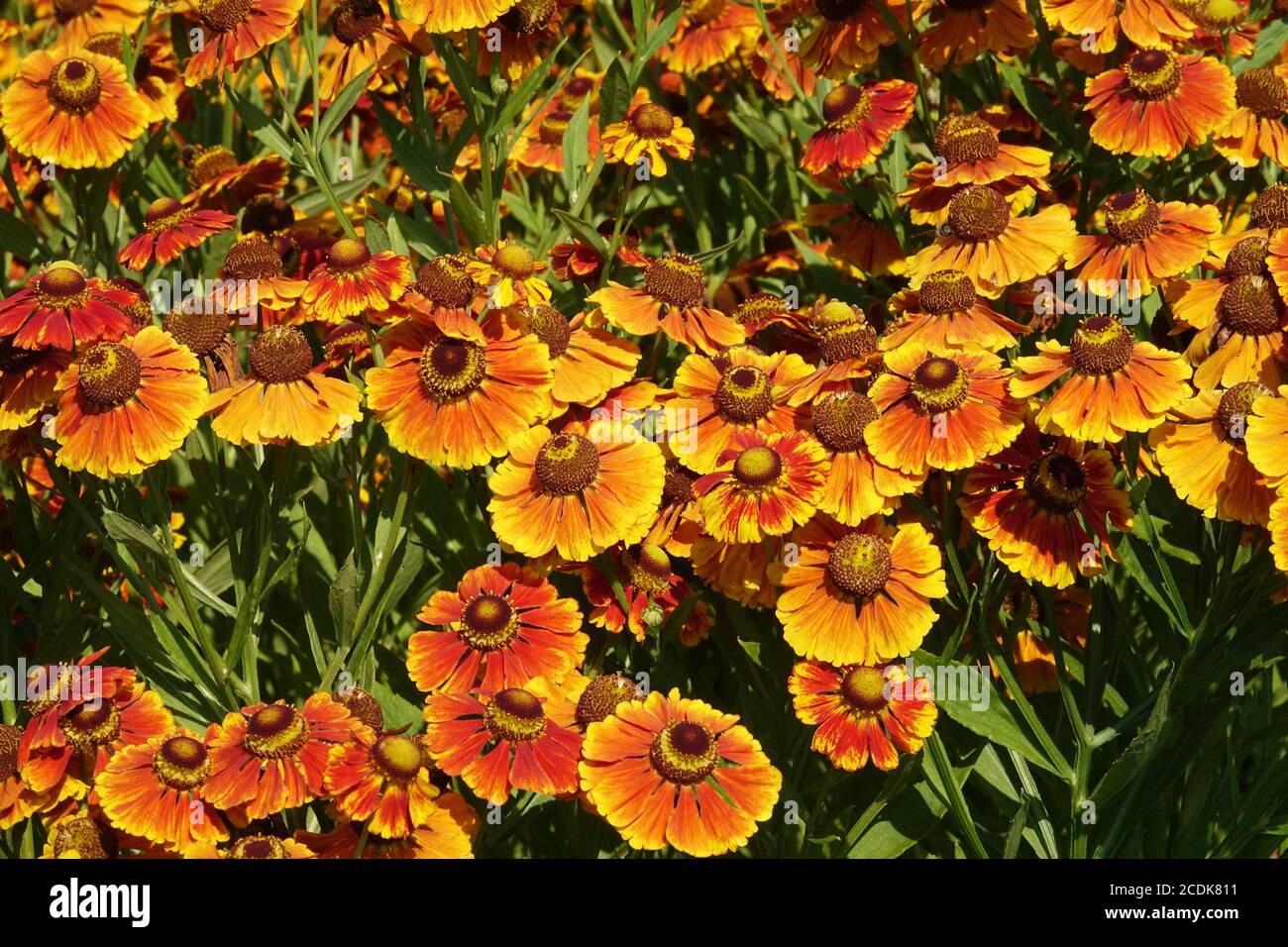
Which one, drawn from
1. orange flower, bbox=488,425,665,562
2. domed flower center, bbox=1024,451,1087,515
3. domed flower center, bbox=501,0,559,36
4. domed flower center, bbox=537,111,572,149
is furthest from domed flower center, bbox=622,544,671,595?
domed flower center, bbox=537,111,572,149

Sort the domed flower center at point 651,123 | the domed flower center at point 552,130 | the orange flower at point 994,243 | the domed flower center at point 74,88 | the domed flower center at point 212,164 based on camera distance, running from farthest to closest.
Result: the domed flower center at point 552,130 < the domed flower center at point 212,164 < the domed flower center at point 74,88 < the domed flower center at point 651,123 < the orange flower at point 994,243

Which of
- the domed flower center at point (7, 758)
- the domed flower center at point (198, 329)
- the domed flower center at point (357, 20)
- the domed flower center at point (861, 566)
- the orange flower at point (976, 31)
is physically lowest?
the domed flower center at point (7, 758)

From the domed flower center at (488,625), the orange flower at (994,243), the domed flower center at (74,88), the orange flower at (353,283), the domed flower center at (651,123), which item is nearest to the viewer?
the domed flower center at (488,625)

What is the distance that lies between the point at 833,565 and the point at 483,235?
0.94 m

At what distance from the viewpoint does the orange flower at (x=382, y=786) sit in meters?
1.90

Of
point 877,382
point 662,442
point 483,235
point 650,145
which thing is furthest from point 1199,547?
point 483,235

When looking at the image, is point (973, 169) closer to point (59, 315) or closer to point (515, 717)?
point (515, 717)

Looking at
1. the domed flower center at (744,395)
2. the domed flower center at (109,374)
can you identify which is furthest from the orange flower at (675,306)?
the domed flower center at (109,374)

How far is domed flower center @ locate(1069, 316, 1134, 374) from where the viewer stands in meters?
2.10

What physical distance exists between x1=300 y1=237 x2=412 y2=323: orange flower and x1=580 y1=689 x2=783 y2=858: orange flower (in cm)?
78

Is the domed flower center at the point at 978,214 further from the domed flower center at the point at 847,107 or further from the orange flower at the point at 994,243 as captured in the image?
the domed flower center at the point at 847,107

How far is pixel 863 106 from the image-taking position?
108 inches

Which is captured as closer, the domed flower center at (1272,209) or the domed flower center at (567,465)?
the domed flower center at (567,465)

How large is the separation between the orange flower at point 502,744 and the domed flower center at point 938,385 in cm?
72
